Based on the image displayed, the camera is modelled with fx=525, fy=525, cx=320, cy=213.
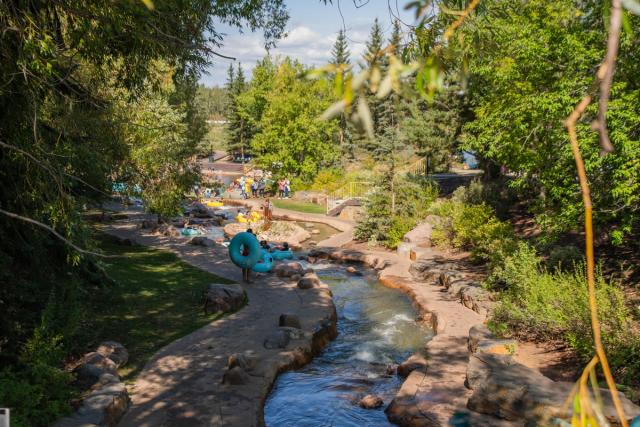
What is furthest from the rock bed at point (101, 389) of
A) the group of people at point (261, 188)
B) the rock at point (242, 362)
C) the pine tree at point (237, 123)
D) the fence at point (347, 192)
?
the pine tree at point (237, 123)

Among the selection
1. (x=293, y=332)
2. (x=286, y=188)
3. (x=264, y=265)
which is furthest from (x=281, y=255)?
(x=286, y=188)

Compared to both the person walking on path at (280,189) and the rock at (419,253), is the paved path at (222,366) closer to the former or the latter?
the rock at (419,253)

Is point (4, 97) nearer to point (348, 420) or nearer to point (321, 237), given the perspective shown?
point (348, 420)

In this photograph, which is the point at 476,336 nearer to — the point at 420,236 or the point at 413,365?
the point at 413,365

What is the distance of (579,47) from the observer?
31.7ft

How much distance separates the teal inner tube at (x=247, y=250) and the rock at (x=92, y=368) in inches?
249

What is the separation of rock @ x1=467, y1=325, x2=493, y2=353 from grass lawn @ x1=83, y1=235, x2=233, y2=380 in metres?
5.19

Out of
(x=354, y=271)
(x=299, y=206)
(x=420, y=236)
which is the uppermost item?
(x=299, y=206)

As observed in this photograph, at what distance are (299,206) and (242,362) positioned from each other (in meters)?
24.2

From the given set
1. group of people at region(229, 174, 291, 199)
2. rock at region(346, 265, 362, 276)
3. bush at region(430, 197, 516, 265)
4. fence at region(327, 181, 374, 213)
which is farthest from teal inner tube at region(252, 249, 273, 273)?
group of people at region(229, 174, 291, 199)

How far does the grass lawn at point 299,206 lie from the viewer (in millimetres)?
31034

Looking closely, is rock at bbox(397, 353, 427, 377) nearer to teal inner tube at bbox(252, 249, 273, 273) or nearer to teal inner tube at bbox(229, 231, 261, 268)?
teal inner tube at bbox(229, 231, 261, 268)

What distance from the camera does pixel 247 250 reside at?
46.8 feet

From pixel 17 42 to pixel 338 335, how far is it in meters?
8.20
